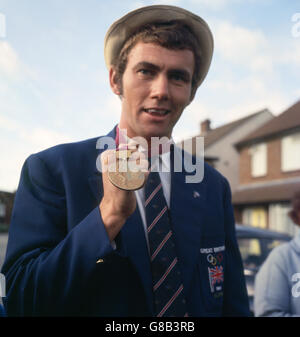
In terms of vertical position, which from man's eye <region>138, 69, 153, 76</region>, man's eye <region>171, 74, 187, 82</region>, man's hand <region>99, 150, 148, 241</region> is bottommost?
man's hand <region>99, 150, 148, 241</region>

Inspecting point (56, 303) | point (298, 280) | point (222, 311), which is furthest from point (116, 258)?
point (298, 280)

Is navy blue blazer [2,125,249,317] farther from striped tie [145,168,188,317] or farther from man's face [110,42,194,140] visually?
man's face [110,42,194,140]

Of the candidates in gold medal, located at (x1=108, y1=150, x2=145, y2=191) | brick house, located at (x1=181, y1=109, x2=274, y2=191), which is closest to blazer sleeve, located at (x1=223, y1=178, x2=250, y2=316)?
brick house, located at (x1=181, y1=109, x2=274, y2=191)

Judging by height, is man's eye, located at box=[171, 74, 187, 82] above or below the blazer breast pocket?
above

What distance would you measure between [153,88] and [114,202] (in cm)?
44

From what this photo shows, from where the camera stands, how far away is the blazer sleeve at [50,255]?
107 cm

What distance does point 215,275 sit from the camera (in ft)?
4.36

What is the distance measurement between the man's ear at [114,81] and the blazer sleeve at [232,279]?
0.62 metres

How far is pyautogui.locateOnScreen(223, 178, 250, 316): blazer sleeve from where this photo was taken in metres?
1.38

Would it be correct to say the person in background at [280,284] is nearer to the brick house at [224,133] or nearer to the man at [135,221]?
the man at [135,221]

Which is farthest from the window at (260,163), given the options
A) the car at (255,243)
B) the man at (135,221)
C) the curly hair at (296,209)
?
the man at (135,221)

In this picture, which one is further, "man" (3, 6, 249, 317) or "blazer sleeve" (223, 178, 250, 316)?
"blazer sleeve" (223, 178, 250, 316)

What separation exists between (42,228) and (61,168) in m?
0.22

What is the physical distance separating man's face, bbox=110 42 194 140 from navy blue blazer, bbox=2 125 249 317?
5.3 inches
